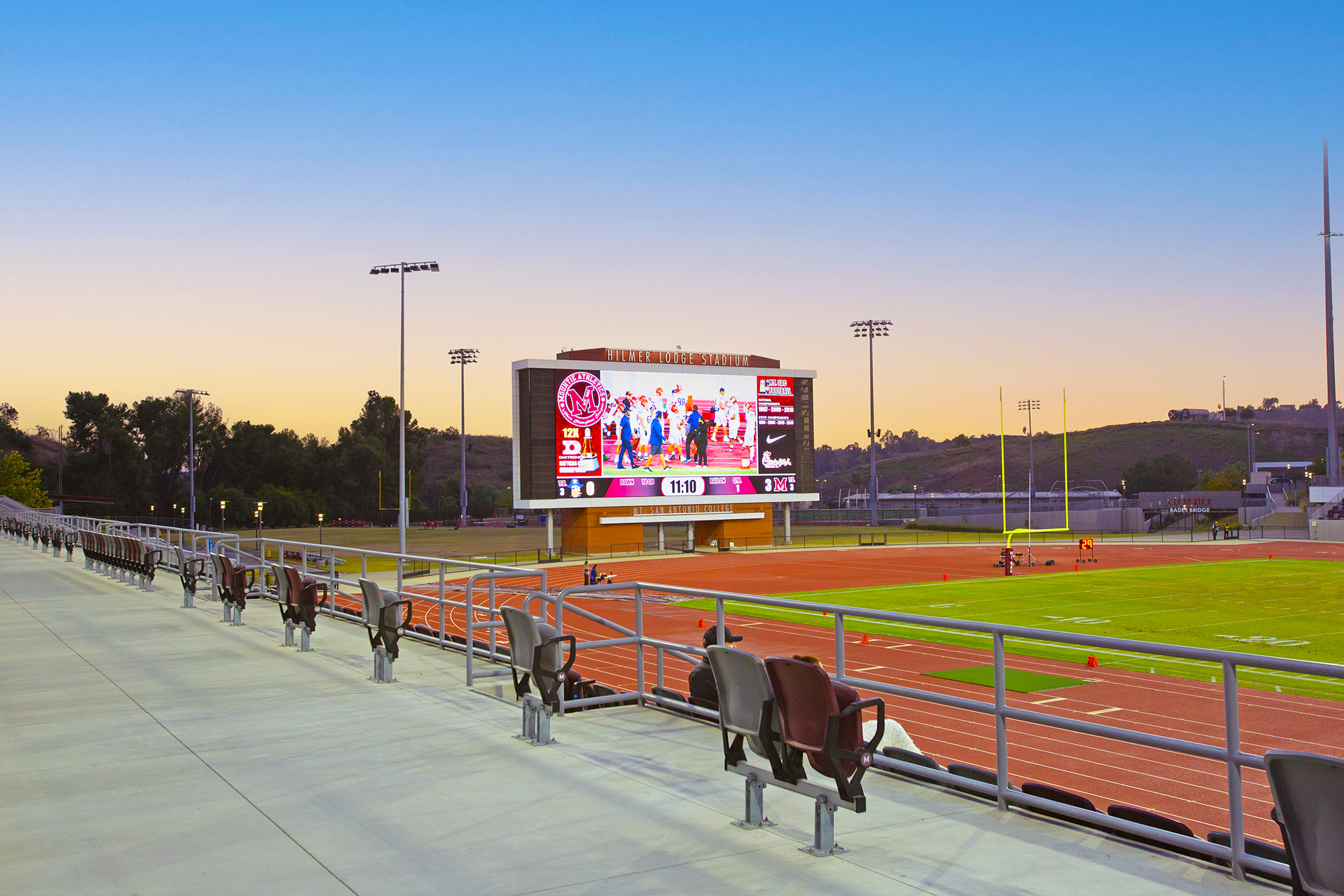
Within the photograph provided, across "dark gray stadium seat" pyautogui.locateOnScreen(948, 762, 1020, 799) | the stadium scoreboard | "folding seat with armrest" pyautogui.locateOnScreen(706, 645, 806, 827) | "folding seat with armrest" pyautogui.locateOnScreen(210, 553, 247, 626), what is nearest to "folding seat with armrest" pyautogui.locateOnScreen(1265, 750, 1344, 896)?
"folding seat with armrest" pyautogui.locateOnScreen(706, 645, 806, 827)

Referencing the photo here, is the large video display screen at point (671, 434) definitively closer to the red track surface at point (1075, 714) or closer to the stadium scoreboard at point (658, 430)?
the stadium scoreboard at point (658, 430)

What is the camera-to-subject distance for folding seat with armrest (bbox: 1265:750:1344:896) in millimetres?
3496

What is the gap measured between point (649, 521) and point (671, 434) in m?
4.67

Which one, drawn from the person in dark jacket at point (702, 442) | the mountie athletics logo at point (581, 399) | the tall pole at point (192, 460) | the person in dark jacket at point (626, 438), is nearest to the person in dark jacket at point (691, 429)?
the person in dark jacket at point (702, 442)

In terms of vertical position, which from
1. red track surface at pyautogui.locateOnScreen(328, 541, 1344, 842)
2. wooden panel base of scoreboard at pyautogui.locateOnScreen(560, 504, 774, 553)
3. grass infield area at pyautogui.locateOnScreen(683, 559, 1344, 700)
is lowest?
grass infield area at pyautogui.locateOnScreen(683, 559, 1344, 700)

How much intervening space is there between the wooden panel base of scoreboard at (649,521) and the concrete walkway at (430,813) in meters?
45.8

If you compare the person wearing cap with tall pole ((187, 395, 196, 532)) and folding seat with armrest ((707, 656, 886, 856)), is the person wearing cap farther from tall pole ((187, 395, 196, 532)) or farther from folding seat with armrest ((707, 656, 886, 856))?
tall pole ((187, 395, 196, 532))

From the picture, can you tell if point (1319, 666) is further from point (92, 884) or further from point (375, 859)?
point (92, 884)

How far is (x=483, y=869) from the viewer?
17.0ft

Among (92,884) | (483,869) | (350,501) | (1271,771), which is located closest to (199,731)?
(92,884)

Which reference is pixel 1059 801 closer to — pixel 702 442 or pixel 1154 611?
pixel 1154 611

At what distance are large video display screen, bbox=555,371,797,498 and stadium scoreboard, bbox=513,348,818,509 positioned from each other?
48mm

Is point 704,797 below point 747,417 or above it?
below

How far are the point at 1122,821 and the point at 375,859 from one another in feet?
12.4
